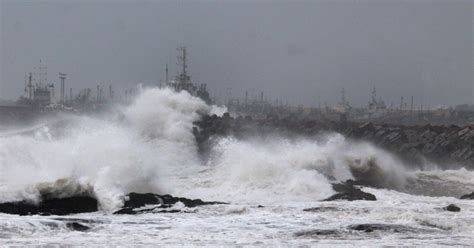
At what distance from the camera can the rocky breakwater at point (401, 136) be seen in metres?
32.8

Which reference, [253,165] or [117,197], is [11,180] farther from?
[253,165]

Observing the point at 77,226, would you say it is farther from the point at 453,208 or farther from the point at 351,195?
the point at 453,208

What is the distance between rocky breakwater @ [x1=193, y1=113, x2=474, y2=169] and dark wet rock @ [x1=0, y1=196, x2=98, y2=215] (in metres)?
18.3

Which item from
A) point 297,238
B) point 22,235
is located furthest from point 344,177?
point 22,235

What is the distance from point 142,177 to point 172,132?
674 inches

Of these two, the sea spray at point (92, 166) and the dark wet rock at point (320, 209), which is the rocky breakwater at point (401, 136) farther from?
the dark wet rock at point (320, 209)

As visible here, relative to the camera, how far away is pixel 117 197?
1480 cm

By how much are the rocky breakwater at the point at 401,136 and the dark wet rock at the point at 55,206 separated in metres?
18.3

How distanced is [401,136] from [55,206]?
2773 centimetres

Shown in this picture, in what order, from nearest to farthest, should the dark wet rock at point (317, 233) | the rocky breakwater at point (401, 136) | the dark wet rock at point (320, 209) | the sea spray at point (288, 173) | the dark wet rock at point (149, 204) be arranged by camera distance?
the dark wet rock at point (317, 233)
the dark wet rock at point (149, 204)
the dark wet rock at point (320, 209)
the sea spray at point (288, 173)
the rocky breakwater at point (401, 136)

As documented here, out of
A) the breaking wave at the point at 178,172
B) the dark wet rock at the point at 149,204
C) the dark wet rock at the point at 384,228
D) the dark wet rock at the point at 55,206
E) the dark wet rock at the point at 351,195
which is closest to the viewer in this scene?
the dark wet rock at the point at 384,228

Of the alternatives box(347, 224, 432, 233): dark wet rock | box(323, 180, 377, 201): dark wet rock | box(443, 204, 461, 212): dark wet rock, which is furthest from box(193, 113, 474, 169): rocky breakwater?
box(347, 224, 432, 233): dark wet rock

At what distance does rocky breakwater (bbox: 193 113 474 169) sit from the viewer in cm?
3281

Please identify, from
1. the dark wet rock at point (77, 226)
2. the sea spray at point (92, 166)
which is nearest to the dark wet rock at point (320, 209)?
the sea spray at point (92, 166)
